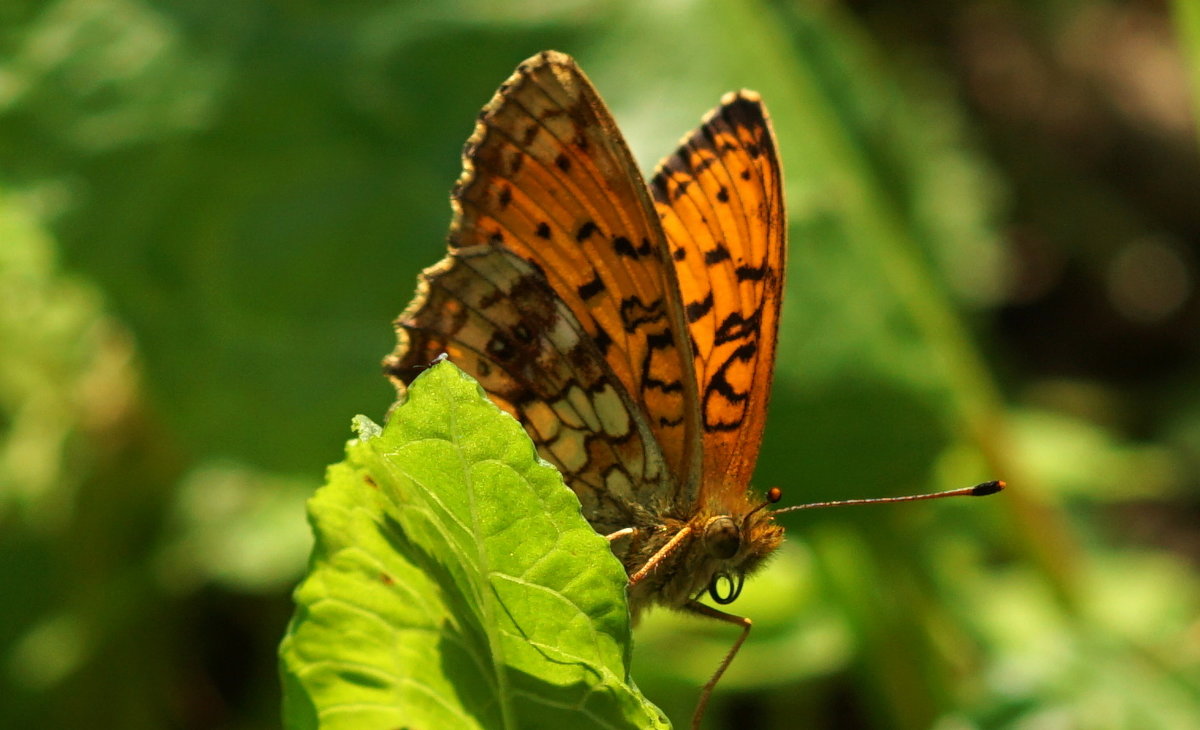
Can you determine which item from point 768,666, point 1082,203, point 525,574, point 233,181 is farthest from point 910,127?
point 525,574

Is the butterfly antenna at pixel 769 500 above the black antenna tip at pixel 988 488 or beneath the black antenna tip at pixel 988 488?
beneath

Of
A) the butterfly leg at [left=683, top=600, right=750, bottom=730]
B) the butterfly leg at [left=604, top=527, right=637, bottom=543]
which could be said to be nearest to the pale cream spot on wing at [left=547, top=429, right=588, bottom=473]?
the butterfly leg at [left=604, top=527, right=637, bottom=543]

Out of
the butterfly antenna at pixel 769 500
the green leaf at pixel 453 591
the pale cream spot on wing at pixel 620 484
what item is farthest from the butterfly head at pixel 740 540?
the green leaf at pixel 453 591

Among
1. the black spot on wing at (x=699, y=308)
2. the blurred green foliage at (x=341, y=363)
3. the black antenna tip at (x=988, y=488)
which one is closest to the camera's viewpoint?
the black antenna tip at (x=988, y=488)

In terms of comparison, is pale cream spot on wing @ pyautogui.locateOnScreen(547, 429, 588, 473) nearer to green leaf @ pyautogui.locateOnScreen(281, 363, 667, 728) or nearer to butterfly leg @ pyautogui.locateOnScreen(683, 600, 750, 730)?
butterfly leg @ pyautogui.locateOnScreen(683, 600, 750, 730)

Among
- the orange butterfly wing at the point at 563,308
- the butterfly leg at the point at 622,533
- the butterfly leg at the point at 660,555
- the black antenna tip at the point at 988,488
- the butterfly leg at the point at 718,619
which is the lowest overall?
the butterfly leg at the point at 718,619

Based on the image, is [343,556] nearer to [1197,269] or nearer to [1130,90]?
[1197,269]

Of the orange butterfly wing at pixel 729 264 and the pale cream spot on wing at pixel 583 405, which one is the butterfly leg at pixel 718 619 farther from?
the pale cream spot on wing at pixel 583 405
